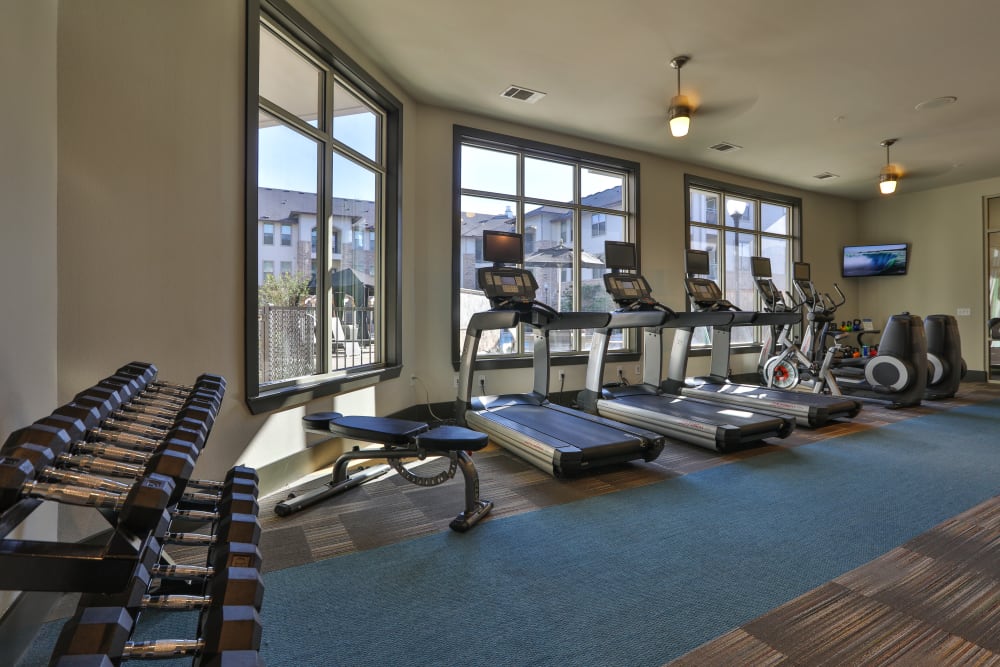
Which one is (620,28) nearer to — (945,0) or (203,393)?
(945,0)

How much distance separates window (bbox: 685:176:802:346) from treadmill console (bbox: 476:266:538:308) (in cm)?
383

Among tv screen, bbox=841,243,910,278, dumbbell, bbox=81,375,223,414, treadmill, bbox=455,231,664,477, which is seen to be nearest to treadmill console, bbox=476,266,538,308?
treadmill, bbox=455,231,664,477

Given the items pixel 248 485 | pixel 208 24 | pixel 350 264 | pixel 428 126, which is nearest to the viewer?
pixel 248 485

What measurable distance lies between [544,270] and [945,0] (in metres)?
4.06

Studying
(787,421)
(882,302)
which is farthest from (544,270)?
(882,302)

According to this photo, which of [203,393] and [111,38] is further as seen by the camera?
[111,38]

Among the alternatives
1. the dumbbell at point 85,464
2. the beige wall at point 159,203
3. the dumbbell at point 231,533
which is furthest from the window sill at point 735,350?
the dumbbell at point 85,464

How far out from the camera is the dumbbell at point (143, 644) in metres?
0.71

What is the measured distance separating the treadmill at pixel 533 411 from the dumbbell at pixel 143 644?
274 cm

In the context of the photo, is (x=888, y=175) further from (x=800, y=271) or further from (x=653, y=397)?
(x=653, y=397)

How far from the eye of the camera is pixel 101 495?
76 cm

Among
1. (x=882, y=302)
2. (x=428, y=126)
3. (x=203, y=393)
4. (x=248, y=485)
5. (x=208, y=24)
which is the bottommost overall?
(x=248, y=485)

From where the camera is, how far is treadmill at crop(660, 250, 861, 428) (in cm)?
506

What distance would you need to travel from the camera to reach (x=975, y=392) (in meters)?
7.10
